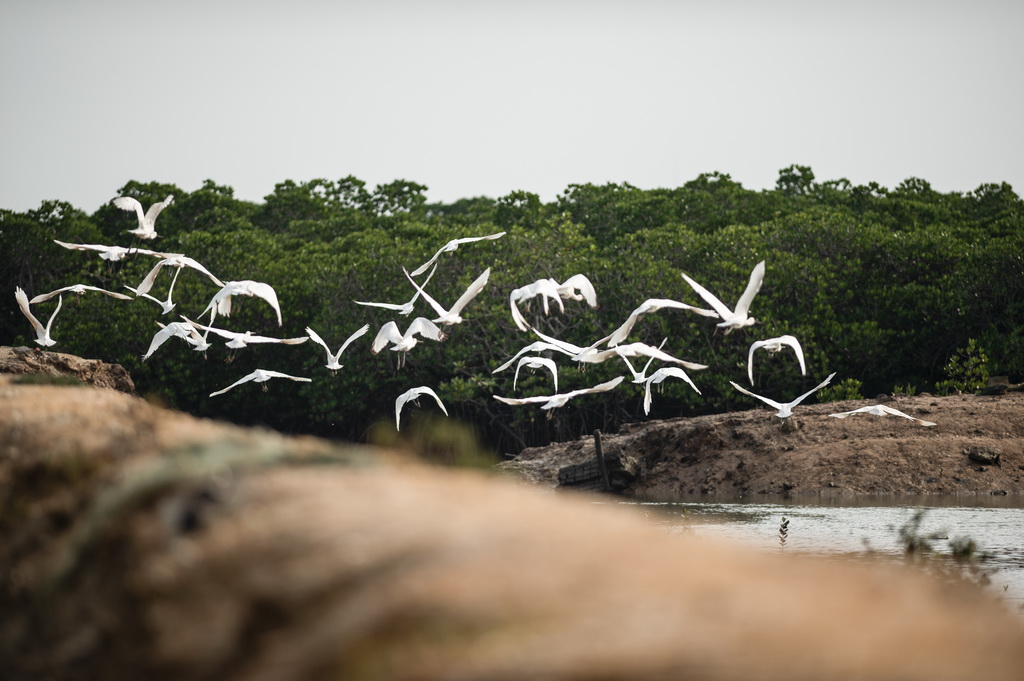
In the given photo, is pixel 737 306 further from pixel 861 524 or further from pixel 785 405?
pixel 785 405

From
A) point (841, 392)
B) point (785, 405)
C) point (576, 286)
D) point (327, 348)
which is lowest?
point (841, 392)

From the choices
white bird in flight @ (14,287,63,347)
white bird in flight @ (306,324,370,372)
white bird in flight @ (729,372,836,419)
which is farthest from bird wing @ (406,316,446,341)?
white bird in flight @ (14,287,63,347)

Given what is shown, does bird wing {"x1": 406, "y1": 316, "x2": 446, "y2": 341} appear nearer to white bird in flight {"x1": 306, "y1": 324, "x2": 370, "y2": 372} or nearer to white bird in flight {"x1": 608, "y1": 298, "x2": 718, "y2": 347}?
white bird in flight {"x1": 306, "y1": 324, "x2": 370, "y2": 372}

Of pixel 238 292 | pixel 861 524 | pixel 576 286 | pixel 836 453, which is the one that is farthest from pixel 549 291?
pixel 836 453

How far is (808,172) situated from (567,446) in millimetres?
28284

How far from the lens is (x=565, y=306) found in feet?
92.1

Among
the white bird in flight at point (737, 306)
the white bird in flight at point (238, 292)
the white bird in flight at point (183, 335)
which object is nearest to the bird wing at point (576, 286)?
the white bird in flight at point (737, 306)

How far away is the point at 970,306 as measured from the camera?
25.5 m

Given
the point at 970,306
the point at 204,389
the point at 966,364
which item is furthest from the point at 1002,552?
the point at 204,389

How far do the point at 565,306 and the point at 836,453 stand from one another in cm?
1070

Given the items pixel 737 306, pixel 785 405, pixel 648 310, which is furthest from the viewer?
pixel 785 405

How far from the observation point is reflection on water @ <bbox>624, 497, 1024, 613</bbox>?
1082cm

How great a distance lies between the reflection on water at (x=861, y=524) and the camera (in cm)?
1082

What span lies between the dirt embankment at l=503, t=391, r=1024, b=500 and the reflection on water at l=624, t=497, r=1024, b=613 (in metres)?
1.08
